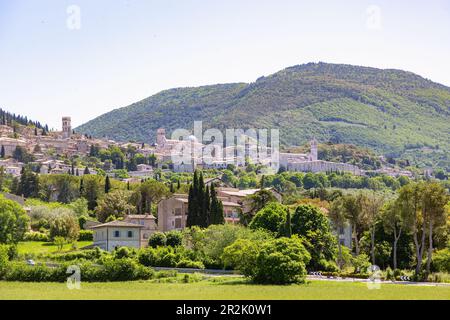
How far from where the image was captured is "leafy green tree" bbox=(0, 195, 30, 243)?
63.8 m

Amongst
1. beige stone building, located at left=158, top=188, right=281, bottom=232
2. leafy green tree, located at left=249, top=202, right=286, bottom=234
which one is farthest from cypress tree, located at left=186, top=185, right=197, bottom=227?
beige stone building, located at left=158, top=188, right=281, bottom=232

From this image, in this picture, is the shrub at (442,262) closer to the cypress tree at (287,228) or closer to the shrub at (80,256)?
the cypress tree at (287,228)

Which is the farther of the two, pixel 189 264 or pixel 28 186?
pixel 28 186

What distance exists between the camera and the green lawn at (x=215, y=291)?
3484 centimetres

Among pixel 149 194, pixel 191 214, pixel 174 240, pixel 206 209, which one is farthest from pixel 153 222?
pixel 149 194

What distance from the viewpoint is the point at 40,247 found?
235ft

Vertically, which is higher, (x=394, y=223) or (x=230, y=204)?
(x=394, y=223)

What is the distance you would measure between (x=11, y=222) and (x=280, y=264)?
29648mm

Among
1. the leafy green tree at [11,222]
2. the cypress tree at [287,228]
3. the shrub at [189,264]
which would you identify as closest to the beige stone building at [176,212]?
the leafy green tree at [11,222]

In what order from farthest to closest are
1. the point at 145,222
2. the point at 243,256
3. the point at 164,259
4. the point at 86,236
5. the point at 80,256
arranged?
1. the point at 145,222
2. the point at 86,236
3. the point at 80,256
4. the point at 164,259
5. the point at 243,256

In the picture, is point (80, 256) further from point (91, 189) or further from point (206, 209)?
point (91, 189)

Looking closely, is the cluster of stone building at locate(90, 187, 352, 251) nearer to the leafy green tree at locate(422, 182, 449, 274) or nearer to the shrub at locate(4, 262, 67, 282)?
the shrub at locate(4, 262, 67, 282)

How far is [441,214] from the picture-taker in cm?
4747

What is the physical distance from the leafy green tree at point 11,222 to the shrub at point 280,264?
26.0 m
